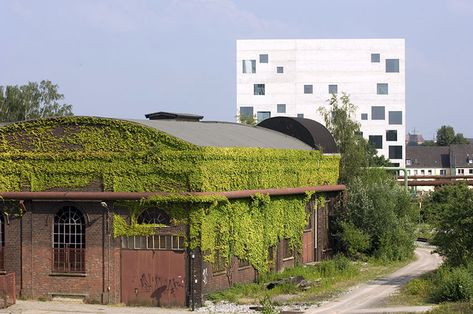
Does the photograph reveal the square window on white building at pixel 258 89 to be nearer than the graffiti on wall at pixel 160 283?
No

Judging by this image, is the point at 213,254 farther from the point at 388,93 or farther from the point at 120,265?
the point at 388,93

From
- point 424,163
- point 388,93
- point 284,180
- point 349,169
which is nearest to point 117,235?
point 284,180

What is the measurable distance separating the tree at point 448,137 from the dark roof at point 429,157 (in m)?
29.2

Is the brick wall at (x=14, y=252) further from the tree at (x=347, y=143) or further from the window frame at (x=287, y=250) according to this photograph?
the tree at (x=347, y=143)

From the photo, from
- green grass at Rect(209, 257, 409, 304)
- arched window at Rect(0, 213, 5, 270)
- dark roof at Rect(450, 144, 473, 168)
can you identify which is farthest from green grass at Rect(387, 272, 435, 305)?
dark roof at Rect(450, 144, 473, 168)

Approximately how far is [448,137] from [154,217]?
153 meters

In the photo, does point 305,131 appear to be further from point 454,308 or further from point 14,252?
point 454,308

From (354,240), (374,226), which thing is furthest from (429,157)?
(354,240)

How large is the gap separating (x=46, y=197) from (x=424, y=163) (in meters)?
119

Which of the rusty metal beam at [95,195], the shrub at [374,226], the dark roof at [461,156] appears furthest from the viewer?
the dark roof at [461,156]

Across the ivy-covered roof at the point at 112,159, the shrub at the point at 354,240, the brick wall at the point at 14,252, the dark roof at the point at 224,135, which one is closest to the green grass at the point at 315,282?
the shrub at the point at 354,240

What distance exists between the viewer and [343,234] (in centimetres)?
4606

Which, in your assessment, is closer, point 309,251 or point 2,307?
point 2,307

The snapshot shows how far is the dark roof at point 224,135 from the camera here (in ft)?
110
